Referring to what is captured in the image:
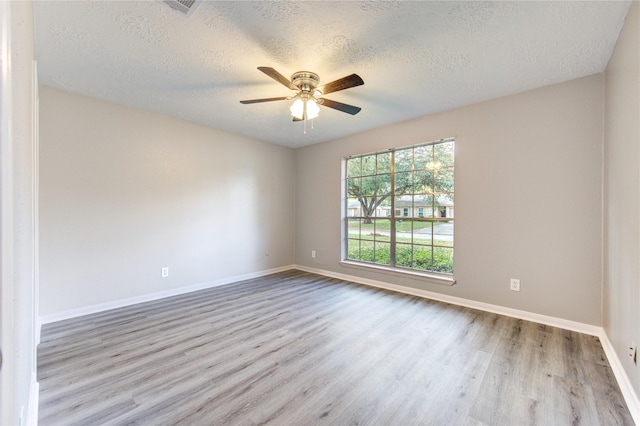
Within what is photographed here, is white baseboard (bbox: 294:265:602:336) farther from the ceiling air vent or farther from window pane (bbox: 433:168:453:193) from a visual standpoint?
the ceiling air vent

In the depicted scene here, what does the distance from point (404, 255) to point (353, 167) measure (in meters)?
1.72

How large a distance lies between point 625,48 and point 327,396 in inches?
123

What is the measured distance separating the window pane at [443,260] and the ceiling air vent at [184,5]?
11.8 feet

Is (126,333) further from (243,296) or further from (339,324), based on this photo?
(339,324)

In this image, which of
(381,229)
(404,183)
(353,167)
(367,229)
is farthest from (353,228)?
(404,183)

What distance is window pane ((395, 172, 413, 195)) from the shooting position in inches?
155

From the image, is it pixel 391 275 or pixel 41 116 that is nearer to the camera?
pixel 41 116

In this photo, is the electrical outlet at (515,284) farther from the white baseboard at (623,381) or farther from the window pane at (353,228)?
the window pane at (353,228)

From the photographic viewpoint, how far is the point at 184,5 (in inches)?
66.7

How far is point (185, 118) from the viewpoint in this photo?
12.3ft

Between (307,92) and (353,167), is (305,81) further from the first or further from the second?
(353,167)

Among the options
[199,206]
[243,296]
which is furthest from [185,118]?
[243,296]

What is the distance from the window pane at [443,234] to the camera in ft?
11.7

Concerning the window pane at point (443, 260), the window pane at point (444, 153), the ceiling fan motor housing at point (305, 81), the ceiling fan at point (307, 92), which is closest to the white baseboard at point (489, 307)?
the window pane at point (443, 260)
